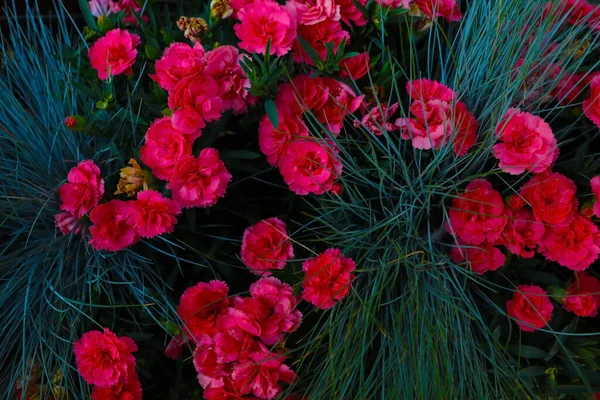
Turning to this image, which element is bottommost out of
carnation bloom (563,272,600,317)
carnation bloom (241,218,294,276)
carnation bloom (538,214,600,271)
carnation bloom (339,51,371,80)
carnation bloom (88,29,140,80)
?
carnation bloom (563,272,600,317)

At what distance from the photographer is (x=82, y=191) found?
923 mm

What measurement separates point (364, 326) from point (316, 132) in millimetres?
333

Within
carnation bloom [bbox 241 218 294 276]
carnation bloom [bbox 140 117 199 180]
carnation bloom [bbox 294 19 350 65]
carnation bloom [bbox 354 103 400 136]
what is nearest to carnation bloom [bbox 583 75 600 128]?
carnation bloom [bbox 354 103 400 136]

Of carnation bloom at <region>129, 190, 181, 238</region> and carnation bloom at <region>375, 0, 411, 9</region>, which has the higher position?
carnation bloom at <region>375, 0, 411, 9</region>

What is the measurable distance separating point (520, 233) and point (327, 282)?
324 mm

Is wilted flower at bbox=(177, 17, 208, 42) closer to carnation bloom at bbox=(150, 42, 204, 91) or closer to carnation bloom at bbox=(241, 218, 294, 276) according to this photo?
carnation bloom at bbox=(150, 42, 204, 91)

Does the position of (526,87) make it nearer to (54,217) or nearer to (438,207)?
(438,207)

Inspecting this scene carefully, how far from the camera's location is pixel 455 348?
0.90 m

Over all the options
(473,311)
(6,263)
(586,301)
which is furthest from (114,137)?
(586,301)

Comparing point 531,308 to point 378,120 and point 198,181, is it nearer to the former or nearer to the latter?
point 378,120

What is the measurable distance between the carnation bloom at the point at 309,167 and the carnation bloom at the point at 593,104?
0.42 metres

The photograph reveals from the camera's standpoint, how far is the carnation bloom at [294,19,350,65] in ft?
3.24

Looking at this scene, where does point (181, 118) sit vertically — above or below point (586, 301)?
above

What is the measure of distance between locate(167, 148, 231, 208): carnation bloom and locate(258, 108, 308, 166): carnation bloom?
0.10 metres
